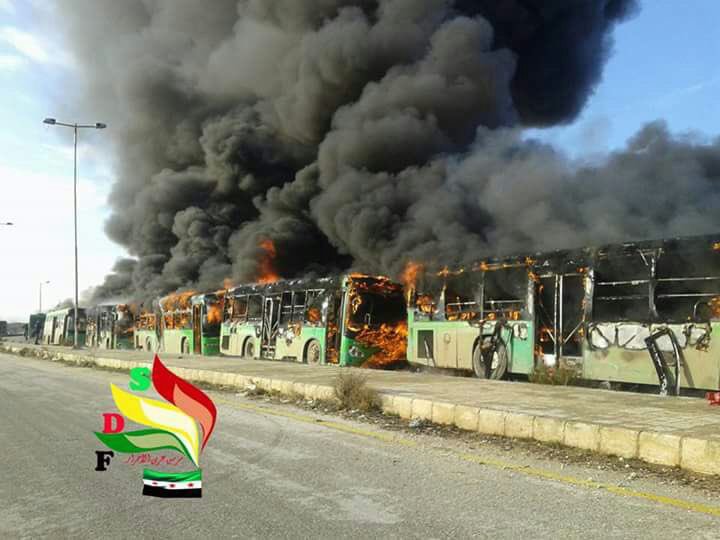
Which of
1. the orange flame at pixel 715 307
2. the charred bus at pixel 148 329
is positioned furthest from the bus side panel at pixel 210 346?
the orange flame at pixel 715 307

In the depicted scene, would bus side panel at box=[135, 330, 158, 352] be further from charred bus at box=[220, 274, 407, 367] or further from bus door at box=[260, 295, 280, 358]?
charred bus at box=[220, 274, 407, 367]

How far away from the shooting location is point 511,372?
1084 centimetres

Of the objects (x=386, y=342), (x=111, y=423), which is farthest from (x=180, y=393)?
(x=386, y=342)

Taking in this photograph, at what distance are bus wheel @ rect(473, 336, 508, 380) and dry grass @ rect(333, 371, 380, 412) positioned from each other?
3.42 m

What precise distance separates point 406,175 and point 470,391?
13.1 metres

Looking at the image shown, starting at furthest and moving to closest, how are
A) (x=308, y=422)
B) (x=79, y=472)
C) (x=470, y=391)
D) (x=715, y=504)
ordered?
(x=470, y=391) → (x=308, y=422) → (x=79, y=472) → (x=715, y=504)

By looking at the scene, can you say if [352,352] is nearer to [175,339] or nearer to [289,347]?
[289,347]

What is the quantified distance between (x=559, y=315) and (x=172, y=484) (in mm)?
6990

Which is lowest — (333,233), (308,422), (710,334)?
(308,422)

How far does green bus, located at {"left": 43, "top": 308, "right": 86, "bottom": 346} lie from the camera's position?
3403 cm

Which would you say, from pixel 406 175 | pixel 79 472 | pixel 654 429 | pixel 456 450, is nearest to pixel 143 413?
pixel 79 472

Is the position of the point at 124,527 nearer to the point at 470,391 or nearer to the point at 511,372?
the point at 470,391

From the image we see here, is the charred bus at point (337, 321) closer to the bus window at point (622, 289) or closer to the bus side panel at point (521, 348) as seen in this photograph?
the bus side panel at point (521, 348)

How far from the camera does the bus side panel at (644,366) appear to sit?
7.84m
